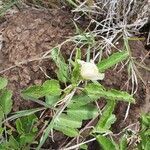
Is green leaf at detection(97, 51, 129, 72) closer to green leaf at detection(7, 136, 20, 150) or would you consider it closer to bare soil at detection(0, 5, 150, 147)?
bare soil at detection(0, 5, 150, 147)

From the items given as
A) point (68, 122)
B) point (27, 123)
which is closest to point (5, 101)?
point (27, 123)

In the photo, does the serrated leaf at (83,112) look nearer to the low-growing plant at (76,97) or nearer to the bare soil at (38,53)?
the low-growing plant at (76,97)

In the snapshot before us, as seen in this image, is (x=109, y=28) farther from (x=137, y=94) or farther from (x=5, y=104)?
(x=5, y=104)

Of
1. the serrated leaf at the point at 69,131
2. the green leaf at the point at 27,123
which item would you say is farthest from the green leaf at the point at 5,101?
the serrated leaf at the point at 69,131

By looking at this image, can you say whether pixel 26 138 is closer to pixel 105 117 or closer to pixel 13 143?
pixel 13 143

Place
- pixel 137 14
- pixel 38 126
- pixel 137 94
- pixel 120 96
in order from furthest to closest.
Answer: pixel 137 14
pixel 137 94
pixel 38 126
pixel 120 96

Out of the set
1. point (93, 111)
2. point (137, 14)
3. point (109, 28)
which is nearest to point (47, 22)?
point (109, 28)

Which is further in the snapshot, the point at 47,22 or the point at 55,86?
the point at 47,22
